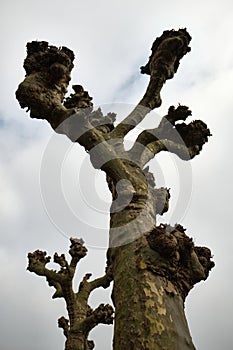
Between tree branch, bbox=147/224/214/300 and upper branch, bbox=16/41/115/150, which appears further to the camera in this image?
upper branch, bbox=16/41/115/150

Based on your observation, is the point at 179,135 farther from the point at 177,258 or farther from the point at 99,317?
the point at 99,317

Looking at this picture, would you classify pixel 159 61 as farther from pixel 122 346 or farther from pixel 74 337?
pixel 74 337

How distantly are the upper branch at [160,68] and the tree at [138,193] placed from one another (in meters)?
0.02

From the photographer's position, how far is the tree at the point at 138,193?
271 cm

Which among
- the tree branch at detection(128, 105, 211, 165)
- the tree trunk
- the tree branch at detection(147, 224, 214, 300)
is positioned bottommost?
the tree trunk

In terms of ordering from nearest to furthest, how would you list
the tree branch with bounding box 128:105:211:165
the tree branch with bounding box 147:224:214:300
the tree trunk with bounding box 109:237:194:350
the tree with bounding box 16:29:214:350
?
1. the tree trunk with bounding box 109:237:194:350
2. the tree with bounding box 16:29:214:350
3. the tree branch with bounding box 147:224:214:300
4. the tree branch with bounding box 128:105:211:165

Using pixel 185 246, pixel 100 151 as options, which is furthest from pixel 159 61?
pixel 185 246

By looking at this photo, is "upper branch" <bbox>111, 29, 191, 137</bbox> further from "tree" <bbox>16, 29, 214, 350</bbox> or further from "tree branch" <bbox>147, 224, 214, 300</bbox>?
"tree branch" <bbox>147, 224, 214, 300</bbox>

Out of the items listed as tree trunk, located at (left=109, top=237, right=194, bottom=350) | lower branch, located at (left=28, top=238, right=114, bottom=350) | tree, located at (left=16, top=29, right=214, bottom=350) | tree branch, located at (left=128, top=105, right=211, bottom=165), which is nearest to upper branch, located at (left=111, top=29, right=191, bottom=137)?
tree, located at (left=16, top=29, right=214, bottom=350)

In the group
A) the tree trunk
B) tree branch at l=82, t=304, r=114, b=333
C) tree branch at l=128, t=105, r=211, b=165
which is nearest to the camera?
the tree trunk

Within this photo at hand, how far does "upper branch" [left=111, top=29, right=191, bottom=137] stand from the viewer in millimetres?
5660

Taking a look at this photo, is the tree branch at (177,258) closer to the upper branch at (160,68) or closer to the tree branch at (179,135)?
the tree branch at (179,135)

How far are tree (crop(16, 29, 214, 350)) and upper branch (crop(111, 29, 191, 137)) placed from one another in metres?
0.02

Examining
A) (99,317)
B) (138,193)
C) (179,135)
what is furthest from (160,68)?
(99,317)
